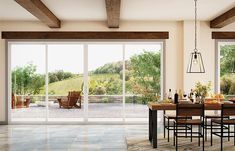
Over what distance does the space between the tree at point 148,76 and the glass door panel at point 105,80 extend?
1.31ft

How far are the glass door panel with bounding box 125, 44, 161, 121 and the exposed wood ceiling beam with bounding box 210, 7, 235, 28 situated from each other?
1.49 m

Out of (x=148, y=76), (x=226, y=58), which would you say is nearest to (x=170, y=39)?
(x=148, y=76)

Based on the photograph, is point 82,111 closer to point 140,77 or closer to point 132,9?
point 140,77

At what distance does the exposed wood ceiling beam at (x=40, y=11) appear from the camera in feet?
20.1

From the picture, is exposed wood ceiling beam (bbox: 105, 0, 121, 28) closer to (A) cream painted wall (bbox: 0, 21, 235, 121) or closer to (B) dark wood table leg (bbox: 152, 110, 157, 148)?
(A) cream painted wall (bbox: 0, 21, 235, 121)

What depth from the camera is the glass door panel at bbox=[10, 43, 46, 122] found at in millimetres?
Answer: 9344

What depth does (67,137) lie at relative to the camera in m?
7.18

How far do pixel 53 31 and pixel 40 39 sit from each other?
393 mm

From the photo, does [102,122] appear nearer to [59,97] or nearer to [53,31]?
[59,97]

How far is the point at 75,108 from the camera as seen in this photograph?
369 inches

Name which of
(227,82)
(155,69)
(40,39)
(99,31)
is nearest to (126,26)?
(99,31)

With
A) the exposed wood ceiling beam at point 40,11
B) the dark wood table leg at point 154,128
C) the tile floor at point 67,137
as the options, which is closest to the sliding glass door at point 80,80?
the tile floor at point 67,137

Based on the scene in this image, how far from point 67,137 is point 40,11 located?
2552 mm

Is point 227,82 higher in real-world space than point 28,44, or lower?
lower
